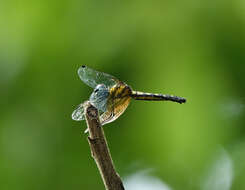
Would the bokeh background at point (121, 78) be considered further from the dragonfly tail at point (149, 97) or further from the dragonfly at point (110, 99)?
the dragonfly at point (110, 99)

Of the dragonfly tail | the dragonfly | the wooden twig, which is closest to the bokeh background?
the dragonfly tail

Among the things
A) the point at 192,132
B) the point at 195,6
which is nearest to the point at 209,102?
the point at 192,132

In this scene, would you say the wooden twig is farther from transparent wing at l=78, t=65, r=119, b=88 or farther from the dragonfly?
transparent wing at l=78, t=65, r=119, b=88

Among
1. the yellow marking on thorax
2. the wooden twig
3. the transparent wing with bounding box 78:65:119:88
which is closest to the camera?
the wooden twig

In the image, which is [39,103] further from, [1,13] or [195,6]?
[195,6]

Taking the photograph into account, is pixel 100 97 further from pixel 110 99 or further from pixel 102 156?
pixel 102 156

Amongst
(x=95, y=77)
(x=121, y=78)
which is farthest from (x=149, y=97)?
(x=121, y=78)
